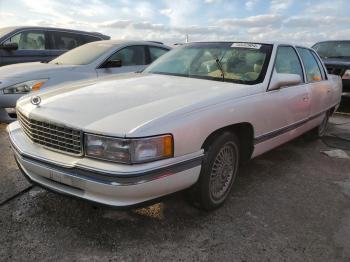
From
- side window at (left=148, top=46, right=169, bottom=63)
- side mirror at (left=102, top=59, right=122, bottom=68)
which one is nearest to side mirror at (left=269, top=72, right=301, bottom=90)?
side mirror at (left=102, top=59, right=122, bottom=68)

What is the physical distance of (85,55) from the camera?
20.0ft

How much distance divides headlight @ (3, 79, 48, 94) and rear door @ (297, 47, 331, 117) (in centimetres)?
358

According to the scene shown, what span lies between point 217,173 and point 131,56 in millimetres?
3973

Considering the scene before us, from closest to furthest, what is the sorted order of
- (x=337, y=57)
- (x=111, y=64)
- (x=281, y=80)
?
(x=281, y=80) → (x=111, y=64) → (x=337, y=57)

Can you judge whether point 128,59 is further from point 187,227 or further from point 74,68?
point 187,227

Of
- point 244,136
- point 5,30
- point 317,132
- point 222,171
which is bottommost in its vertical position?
point 317,132

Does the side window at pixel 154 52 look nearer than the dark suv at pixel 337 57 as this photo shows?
Yes

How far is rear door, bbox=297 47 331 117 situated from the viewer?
464 centimetres

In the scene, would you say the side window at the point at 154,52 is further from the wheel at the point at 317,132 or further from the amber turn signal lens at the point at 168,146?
the amber turn signal lens at the point at 168,146

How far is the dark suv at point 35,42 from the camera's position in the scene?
711 centimetres

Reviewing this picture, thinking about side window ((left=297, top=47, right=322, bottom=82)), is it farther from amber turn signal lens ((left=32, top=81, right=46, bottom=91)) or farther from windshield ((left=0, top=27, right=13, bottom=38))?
windshield ((left=0, top=27, right=13, bottom=38))

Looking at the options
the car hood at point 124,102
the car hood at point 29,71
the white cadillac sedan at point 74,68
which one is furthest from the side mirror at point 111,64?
the car hood at point 124,102

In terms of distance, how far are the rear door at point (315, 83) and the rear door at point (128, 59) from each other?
2.77 meters

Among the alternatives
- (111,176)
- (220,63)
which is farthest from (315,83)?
(111,176)
